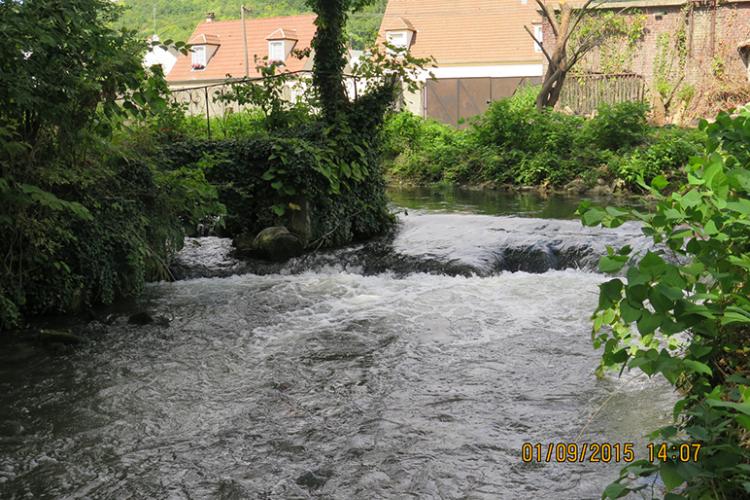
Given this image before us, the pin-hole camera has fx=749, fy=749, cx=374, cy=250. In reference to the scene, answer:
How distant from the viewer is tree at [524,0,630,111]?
21.9m

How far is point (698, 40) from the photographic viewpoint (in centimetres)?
2278

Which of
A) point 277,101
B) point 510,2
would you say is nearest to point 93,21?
point 277,101

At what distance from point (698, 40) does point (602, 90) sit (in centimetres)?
322

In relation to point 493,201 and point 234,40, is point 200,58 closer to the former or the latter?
point 234,40

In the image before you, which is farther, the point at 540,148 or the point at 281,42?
the point at 281,42

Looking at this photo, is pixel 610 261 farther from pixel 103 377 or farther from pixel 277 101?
pixel 277 101

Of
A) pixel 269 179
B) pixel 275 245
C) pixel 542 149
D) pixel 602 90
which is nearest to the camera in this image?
Answer: pixel 275 245

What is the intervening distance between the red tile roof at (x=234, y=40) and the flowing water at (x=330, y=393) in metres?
35.9

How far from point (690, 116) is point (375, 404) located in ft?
64.5

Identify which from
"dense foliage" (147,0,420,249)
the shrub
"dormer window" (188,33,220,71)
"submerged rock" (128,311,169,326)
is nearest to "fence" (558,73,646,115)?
the shrub

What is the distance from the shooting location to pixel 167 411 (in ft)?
17.9

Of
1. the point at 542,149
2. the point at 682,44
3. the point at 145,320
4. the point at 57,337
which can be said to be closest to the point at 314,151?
the point at 145,320
